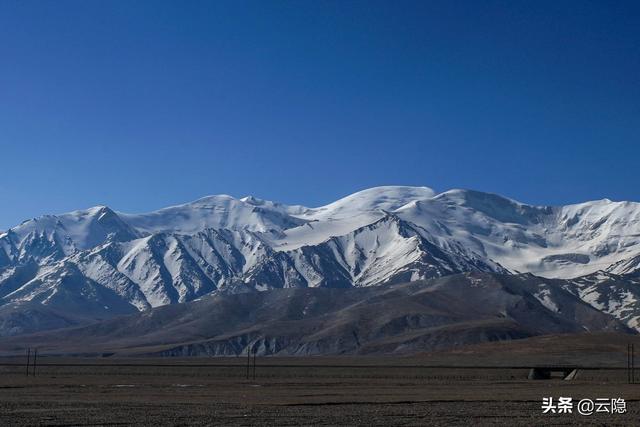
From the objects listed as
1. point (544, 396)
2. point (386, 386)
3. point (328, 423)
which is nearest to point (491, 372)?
point (386, 386)

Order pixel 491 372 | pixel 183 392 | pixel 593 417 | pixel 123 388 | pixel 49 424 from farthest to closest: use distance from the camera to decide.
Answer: pixel 491 372, pixel 123 388, pixel 183 392, pixel 593 417, pixel 49 424

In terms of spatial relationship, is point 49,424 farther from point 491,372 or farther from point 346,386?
point 491,372

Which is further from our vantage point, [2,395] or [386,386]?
[386,386]

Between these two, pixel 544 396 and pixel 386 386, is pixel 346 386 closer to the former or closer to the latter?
pixel 386 386

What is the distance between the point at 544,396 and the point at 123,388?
116 ft

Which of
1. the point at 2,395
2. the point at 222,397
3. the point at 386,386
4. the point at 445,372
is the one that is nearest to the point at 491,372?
the point at 445,372

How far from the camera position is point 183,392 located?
74062 mm

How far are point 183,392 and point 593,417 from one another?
35.0 metres

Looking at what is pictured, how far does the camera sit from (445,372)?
119 m

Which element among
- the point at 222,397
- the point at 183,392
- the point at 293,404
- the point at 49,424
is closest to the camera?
the point at 49,424
